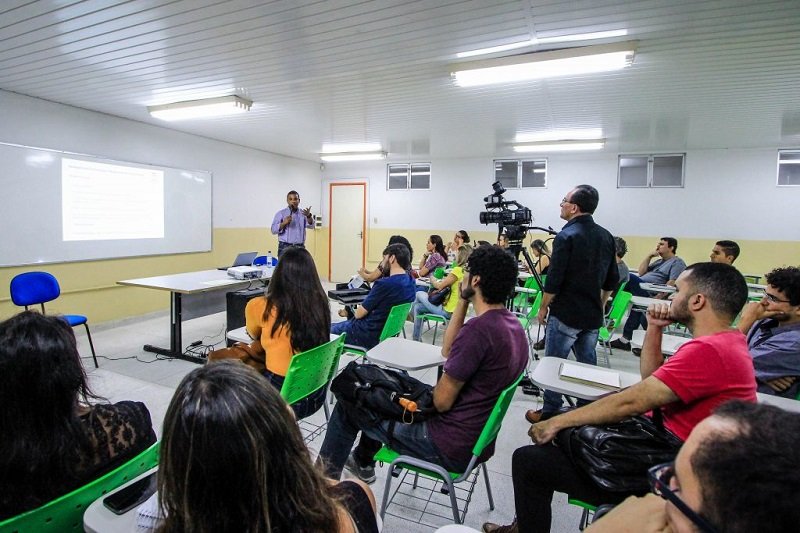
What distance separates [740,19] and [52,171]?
6.33 m

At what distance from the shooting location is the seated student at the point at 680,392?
1.31 metres

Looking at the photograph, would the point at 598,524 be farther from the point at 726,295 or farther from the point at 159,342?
the point at 159,342

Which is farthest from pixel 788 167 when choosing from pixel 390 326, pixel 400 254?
pixel 390 326

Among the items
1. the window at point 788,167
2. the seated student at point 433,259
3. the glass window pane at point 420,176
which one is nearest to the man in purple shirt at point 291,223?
the seated student at point 433,259

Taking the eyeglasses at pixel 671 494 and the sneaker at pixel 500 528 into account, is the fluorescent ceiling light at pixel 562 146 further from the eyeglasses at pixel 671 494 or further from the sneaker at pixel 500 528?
the eyeglasses at pixel 671 494

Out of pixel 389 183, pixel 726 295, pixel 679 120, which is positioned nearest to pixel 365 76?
pixel 726 295

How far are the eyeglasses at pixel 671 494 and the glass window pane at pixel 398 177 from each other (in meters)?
8.17

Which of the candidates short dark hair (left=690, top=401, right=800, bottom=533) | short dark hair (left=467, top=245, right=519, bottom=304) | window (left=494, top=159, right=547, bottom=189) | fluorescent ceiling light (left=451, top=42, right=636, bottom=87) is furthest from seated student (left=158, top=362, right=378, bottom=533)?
window (left=494, top=159, right=547, bottom=189)

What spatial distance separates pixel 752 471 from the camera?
22.1 inches

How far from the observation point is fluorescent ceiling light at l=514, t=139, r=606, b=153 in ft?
20.1

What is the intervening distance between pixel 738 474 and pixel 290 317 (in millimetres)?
1838

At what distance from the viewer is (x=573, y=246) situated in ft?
8.76

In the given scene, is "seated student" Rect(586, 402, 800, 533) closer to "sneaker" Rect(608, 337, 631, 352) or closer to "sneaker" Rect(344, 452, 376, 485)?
"sneaker" Rect(344, 452, 376, 485)

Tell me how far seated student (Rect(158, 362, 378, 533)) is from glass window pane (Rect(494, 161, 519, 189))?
7.66m
